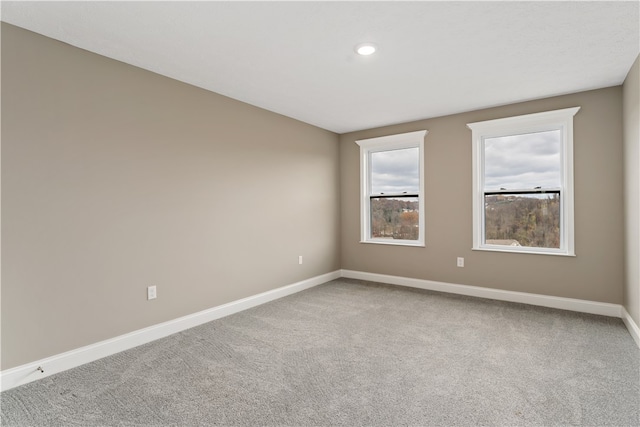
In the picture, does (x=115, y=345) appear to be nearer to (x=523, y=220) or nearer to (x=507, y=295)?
(x=507, y=295)

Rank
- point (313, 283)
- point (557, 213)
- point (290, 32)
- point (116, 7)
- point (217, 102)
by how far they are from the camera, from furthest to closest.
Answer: point (313, 283)
point (557, 213)
point (217, 102)
point (290, 32)
point (116, 7)

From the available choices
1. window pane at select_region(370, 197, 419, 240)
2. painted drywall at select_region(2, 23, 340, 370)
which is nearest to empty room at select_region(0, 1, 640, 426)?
painted drywall at select_region(2, 23, 340, 370)

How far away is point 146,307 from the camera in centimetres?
296

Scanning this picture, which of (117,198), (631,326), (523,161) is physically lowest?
(631,326)

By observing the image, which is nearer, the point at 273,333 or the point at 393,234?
the point at 273,333

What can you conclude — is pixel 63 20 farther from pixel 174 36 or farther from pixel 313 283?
pixel 313 283

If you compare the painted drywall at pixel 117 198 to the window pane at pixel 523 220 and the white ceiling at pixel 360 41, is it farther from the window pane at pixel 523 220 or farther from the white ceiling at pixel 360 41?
the window pane at pixel 523 220

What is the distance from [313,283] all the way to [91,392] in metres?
3.10

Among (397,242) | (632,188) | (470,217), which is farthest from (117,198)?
(632,188)

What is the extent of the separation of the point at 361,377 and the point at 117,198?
239cm

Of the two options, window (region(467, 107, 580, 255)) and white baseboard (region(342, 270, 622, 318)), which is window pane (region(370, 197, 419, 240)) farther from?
window (region(467, 107, 580, 255))

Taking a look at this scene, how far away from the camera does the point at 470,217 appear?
14.2 ft

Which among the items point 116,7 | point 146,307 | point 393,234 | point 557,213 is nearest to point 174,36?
point 116,7

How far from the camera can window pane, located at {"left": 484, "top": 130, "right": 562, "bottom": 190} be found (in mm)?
3850
